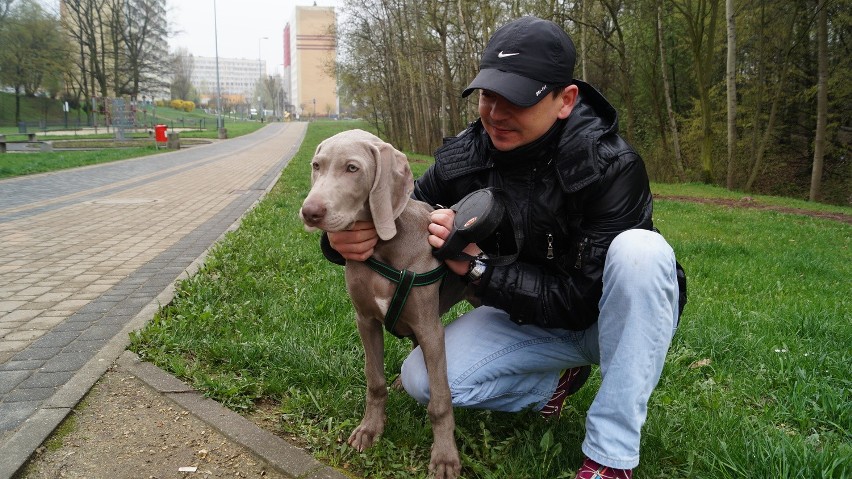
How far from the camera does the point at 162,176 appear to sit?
627 inches

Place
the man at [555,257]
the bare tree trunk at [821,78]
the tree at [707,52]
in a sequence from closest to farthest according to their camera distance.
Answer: the man at [555,257] → the bare tree trunk at [821,78] → the tree at [707,52]

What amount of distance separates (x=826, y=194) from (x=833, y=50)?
512 centimetres

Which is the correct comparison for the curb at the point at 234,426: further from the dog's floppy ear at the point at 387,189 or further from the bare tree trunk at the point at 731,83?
the bare tree trunk at the point at 731,83

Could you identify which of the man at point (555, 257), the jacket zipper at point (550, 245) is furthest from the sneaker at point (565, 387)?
the jacket zipper at point (550, 245)

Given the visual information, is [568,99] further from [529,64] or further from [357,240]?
[357,240]

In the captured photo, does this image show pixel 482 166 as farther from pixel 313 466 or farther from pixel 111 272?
pixel 111 272

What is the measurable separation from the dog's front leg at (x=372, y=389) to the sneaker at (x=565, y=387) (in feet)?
2.79

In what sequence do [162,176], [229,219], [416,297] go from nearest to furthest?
[416,297], [229,219], [162,176]

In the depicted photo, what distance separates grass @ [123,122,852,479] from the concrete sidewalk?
27 cm

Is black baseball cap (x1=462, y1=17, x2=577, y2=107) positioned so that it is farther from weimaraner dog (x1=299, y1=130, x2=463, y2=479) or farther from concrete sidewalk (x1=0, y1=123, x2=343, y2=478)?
concrete sidewalk (x1=0, y1=123, x2=343, y2=478)

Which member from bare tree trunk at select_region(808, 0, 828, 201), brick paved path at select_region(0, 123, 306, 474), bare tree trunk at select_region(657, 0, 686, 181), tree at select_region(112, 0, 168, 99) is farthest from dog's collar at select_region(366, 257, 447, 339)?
tree at select_region(112, 0, 168, 99)

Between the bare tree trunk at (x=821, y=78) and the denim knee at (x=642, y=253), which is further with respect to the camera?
the bare tree trunk at (x=821, y=78)

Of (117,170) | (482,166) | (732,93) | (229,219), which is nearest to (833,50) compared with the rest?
(732,93)

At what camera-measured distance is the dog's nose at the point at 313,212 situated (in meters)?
2.14
